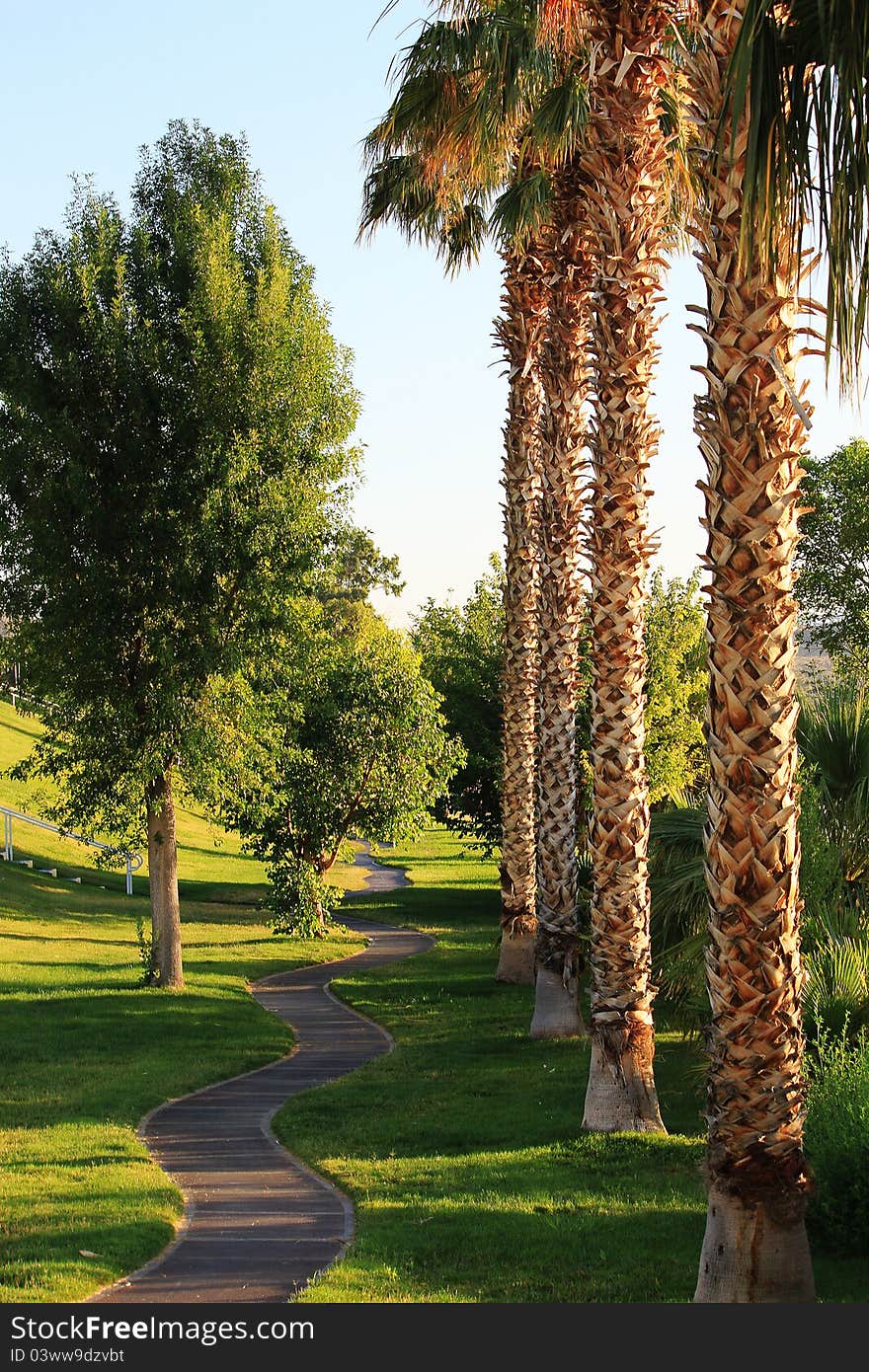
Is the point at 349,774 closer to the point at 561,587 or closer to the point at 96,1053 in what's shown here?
the point at 96,1053

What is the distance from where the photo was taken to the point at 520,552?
19.7 m

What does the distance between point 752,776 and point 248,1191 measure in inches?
245

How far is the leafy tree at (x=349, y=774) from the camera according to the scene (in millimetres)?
29562

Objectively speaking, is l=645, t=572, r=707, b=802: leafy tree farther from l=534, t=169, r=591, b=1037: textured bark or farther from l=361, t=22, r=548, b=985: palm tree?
l=534, t=169, r=591, b=1037: textured bark

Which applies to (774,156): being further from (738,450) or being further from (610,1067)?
(610,1067)

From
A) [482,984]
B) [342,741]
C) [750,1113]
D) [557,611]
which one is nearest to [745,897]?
[750,1113]

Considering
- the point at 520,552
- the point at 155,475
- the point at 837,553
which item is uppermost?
the point at 837,553

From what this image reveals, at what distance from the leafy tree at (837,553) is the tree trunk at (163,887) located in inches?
1053

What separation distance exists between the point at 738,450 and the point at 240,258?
16408 mm

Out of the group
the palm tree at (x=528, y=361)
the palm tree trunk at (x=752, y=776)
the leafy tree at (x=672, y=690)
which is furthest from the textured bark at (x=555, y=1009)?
the leafy tree at (x=672, y=690)

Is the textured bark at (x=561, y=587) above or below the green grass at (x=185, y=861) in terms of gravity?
above

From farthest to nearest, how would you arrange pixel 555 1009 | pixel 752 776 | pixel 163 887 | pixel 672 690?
pixel 672 690
pixel 163 887
pixel 555 1009
pixel 752 776

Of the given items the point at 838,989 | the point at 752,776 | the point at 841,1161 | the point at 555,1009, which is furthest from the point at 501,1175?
the point at 555,1009

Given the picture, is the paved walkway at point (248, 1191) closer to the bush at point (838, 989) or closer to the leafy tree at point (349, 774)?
the bush at point (838, 989)
